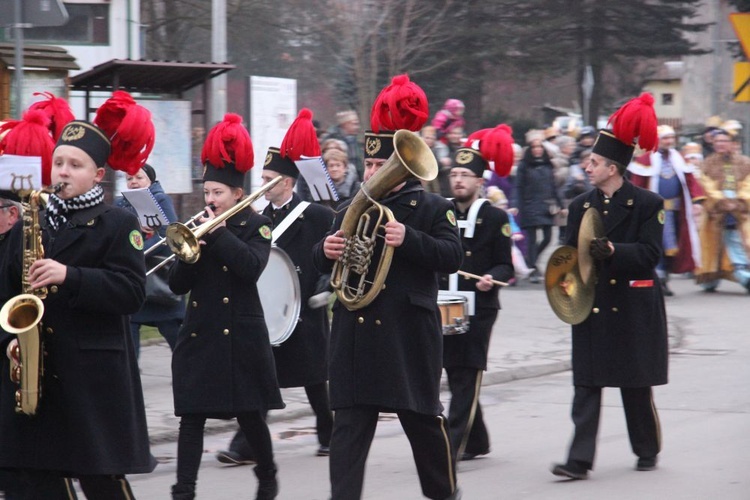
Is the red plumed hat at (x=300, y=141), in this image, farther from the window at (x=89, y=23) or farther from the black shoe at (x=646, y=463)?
the window at (x=89, y=23)

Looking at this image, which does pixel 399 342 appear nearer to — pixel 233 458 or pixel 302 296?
pixel 302 296

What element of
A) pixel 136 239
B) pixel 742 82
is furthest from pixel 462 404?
pixel 742 82

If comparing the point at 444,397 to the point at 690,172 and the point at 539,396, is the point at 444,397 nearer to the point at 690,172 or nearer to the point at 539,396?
the point at 539,396

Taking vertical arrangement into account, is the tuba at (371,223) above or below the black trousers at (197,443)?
above

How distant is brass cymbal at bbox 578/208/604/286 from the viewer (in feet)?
23.1

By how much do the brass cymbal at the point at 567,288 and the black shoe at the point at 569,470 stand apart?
765 millimetres

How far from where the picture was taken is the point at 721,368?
11.1 meters

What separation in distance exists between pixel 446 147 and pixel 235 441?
9371 millimetres

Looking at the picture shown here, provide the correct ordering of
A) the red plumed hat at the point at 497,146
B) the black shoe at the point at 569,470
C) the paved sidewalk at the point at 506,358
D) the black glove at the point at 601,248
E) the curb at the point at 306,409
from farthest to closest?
1. the paved sidewalk at the point at 506,358
2. the curb at the point at 306,409
3. the red plumed hat at the point at 497,146
4. the black shoe at the point at 569,470
5. the black glove at the point at 601,248

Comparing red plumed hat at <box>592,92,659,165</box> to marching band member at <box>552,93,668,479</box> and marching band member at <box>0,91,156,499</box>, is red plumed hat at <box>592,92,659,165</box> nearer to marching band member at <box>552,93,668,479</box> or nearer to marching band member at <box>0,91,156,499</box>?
marching band member at <box>552,93,668,479</box>

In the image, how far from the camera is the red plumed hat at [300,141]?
24.7 feet

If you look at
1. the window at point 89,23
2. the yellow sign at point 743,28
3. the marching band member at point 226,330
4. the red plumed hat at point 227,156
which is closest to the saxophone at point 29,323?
the marching band member at point 226,330

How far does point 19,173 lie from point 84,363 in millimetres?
729

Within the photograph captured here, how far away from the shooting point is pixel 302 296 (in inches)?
299
